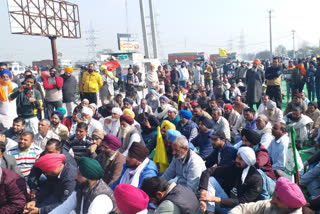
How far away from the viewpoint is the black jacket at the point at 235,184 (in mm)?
2928

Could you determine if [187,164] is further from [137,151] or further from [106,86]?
[106,86]

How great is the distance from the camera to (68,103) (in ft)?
25.4

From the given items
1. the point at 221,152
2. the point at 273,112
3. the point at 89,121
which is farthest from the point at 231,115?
the point at 89,121

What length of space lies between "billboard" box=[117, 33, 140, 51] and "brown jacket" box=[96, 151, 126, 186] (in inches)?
1468

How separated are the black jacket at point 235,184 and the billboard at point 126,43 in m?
37.9

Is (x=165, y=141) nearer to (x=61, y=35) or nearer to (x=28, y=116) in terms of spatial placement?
(x=28, y=116)

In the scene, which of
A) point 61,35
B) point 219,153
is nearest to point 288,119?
point 219,153

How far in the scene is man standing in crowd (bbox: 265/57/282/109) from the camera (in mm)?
7980

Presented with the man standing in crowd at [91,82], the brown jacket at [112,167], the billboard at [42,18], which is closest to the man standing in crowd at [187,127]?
the brown jacket at [112,167]

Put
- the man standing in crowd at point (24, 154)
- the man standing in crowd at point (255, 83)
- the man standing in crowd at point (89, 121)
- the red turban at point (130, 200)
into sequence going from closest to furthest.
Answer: the red turban at point (130, 200)
the man standing in crowd at point (24, 154)
the man standing in crowd at point (89, 121)
the man standing in crowd at point (255, 83)

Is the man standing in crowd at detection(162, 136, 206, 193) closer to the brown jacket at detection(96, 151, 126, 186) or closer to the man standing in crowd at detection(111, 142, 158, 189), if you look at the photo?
the man standing in crowd at detection(111, 142, 158, 189)

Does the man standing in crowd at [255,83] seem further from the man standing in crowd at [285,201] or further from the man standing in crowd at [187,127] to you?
the man standing in crowd at [285,201]

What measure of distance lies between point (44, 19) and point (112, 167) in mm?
19643

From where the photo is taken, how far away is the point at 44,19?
20609mm
